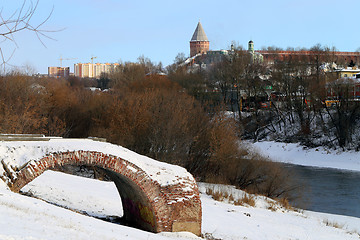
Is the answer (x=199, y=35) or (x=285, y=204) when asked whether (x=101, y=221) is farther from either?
(x=199, y=35)

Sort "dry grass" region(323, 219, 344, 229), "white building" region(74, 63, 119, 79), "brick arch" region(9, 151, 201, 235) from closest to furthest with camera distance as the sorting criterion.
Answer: "brick arch" region(9, 151, 201, 235)
"dry grass" region(323, 219, 344, 229)
"white building" region(74, 63, 119, 79)

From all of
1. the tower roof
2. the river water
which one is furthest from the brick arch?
the tower roof

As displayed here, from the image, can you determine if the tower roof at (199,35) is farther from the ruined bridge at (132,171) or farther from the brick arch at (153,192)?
the brick arch at (153,192)

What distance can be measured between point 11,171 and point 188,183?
13.6 feet

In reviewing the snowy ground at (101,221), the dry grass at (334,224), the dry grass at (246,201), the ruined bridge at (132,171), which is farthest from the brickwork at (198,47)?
the ruined bridge at (132,171)

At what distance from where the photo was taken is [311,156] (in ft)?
134

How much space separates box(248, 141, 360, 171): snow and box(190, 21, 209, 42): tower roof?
325 ft

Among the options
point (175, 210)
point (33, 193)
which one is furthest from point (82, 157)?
point (33, 193)

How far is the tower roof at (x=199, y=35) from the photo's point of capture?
142 meters

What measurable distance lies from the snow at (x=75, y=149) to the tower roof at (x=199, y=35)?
434 feet

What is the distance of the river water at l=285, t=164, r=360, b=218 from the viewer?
21.3 meters

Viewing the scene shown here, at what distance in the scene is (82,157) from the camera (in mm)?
11242

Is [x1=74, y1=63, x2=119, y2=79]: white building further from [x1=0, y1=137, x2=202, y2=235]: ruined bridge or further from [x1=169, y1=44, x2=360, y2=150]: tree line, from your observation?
[x1=0, y1=137, x2=202, y2=235]: ruined bridge

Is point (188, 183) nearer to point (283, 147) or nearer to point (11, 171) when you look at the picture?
point (11, 171)
